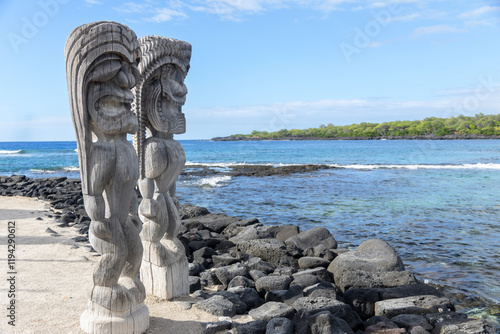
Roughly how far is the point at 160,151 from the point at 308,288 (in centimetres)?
287

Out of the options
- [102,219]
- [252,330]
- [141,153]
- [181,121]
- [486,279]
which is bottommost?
[486,279]

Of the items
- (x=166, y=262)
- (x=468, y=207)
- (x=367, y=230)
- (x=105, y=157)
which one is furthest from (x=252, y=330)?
(x=468, y=207)

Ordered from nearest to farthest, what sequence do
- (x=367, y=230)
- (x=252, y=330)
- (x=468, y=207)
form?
(x=252, y=330)
(x=367, y=230)
(x=468, y=207)

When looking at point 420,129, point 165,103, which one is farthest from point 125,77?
point 420,129

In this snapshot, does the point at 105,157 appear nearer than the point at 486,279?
Yes

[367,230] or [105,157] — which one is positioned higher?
[105,157]

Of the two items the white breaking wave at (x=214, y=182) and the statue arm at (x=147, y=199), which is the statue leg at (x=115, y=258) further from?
the white breaking wave at (x=214, y=182)

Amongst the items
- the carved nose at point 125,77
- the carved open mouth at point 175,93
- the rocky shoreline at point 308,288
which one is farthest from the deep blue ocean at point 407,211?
the carved nose at point 125,77

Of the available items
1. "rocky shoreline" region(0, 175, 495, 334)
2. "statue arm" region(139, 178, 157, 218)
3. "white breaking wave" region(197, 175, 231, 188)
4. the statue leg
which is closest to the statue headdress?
the statue leg

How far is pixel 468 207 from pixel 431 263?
7139 mm

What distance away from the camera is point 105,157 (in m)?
3.75

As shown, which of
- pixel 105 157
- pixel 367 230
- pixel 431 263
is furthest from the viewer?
pixel 367 230

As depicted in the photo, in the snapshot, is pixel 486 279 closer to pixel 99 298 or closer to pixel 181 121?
pixel 181 121

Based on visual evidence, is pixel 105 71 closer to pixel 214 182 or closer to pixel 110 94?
pixel 110 94
